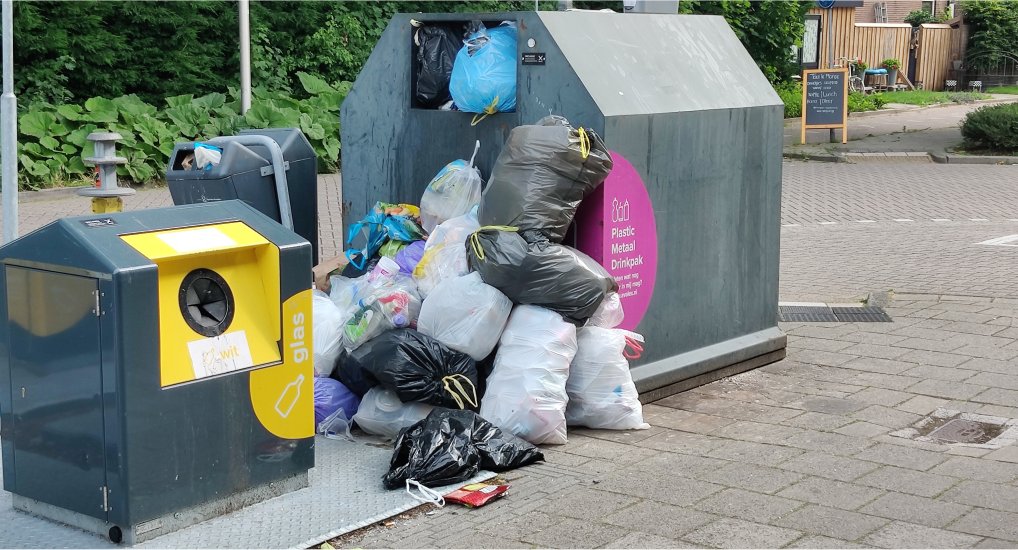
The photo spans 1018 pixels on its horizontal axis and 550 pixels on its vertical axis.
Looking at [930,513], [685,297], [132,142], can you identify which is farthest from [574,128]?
[132,142]

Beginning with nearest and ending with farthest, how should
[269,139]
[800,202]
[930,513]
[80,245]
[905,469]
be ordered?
[80,245] → [930,513] → [905,469] → [269,139] → [800,202]

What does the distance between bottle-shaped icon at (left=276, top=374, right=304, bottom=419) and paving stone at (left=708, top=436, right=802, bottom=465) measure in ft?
6.04

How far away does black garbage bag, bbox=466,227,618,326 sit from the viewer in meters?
5.24

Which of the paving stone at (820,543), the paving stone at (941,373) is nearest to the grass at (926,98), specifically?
the paving stone at (941,373)

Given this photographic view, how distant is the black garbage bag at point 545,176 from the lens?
532cm

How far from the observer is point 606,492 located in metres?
4.61

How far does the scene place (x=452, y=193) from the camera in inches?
232

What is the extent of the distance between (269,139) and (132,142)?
28.2 feet

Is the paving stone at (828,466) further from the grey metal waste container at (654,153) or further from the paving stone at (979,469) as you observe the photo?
the grey metal waste container at (654,153)

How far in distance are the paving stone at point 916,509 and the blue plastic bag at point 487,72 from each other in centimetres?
270

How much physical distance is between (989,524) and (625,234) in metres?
2.21

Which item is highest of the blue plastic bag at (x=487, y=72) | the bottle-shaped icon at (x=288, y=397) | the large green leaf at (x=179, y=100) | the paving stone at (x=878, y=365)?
the blue plastic bag at (x=487, y=72)

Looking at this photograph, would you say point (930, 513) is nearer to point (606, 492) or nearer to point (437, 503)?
point (606, 492)

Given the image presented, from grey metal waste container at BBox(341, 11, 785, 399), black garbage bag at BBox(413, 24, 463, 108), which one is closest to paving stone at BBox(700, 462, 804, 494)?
grey metal waste container at BBox(341, 11, 785, 399)
